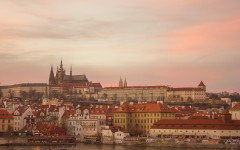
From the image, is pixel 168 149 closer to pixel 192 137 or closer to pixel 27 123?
pixel 192 137

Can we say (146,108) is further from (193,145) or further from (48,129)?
(193,145)

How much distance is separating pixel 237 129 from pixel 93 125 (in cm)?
2723

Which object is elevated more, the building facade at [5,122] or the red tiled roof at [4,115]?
the red tiled roof at [4,115]

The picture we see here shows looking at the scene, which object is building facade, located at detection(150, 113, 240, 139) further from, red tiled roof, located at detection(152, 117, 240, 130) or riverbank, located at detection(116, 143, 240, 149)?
riverbank, located at detection(116, 143, 240, 149)

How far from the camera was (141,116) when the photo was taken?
303 ft

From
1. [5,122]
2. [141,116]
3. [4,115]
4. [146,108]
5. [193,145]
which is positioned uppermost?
[146,108]

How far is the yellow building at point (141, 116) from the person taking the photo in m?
90.8

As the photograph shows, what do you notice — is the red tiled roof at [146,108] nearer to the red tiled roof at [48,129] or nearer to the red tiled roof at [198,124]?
the red tiled roof at [198,124]

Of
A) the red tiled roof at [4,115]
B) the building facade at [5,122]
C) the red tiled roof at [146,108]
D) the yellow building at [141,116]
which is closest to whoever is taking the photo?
the yellow building at [141,116]

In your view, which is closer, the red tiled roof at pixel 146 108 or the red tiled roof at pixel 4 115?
the red tiled roof at pixel 146 108

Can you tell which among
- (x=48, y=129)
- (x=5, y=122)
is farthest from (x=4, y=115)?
(x=48, y=129)

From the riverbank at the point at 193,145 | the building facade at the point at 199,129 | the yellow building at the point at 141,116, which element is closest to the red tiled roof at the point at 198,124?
the building facade at the point at 199,129

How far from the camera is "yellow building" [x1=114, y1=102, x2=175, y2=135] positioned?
9081cm

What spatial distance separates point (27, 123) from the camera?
319 feet
